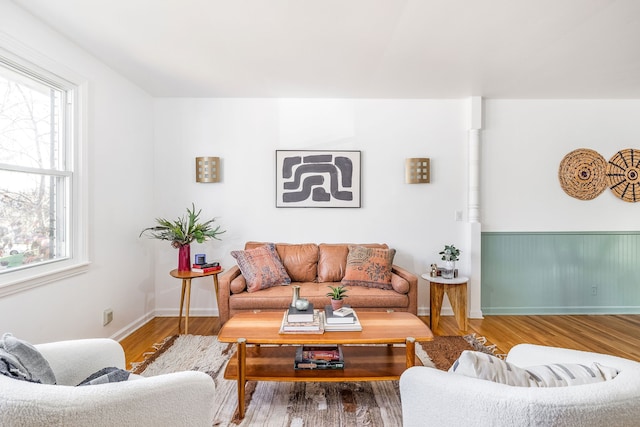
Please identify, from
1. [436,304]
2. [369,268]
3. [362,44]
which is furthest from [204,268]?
[362,44]

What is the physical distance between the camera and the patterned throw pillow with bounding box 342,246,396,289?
10.6ft

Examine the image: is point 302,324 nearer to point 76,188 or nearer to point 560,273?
point 76,188

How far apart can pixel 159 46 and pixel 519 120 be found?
12.9ft

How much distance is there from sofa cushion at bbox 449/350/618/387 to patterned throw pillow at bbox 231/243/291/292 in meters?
2.33

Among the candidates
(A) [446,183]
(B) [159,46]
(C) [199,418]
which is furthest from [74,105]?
(A) [446,183]

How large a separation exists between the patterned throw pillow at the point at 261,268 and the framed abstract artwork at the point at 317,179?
0.72 m

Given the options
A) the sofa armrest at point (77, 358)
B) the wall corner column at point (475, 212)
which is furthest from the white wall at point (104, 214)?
the wall corner column at point (475, 212)

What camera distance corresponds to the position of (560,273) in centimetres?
388

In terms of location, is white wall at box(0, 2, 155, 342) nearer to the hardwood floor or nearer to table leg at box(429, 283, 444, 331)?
the hardwood floor

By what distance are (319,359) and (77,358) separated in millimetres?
1274

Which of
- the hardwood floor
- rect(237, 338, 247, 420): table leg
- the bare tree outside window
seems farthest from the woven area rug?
the bare tree outside window

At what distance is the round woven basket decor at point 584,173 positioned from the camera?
A: 3.86m

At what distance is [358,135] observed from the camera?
12.7ft

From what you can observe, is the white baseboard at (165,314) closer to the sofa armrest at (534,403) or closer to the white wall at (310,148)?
the white wall at (310,148)
